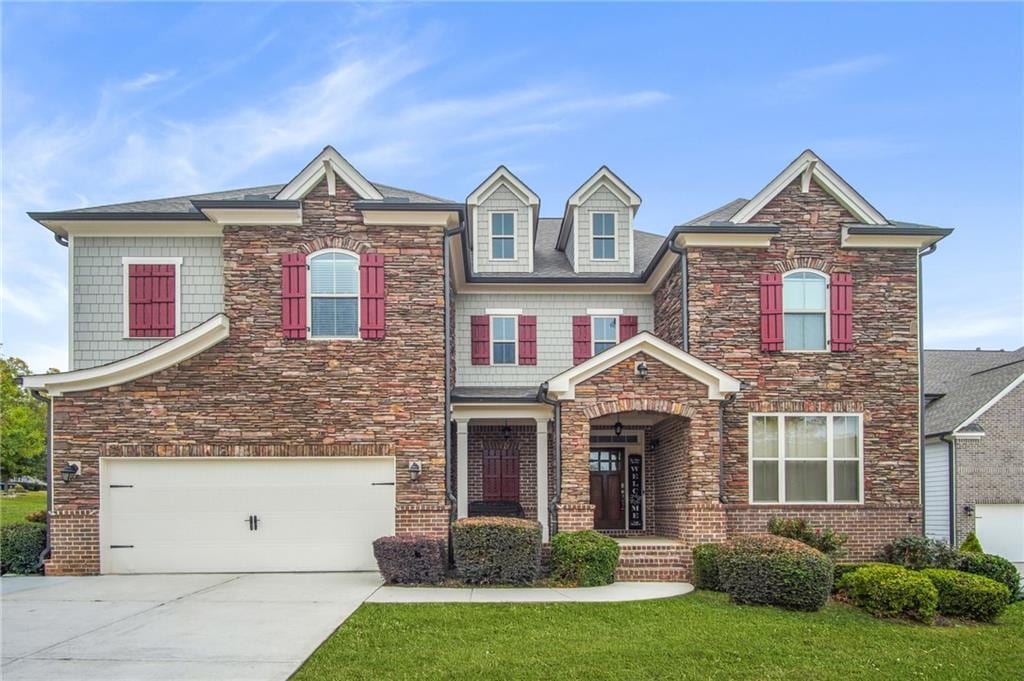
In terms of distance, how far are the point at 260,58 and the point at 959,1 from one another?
12.3 metres

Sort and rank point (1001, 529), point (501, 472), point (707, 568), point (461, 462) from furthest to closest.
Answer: point (1001, 529) < point (501, 472) < point (461, 462) < point (707, 568)

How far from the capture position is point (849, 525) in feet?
49.9

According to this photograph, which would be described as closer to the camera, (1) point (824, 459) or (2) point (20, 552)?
(2) point (20, 552)

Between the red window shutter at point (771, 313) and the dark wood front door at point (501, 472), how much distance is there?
20.4 ft

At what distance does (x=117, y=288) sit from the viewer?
15273mm

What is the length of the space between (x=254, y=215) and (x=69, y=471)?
18.0 ft

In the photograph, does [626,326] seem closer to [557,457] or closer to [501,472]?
[501,472]

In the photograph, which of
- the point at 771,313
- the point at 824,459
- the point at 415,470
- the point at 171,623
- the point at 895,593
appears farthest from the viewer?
the point at 771,313

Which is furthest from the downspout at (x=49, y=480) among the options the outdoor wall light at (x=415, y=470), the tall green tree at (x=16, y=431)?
the tall green tree at (x=16, y=431)

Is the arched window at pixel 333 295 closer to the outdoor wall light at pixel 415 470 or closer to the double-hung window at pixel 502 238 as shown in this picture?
the outdoor wall light at pixel 415 470

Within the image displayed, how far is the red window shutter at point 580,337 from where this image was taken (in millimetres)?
18250

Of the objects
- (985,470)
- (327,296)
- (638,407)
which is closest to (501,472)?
Answer: (638,407)

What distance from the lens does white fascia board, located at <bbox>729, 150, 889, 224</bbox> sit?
1570 centimetres

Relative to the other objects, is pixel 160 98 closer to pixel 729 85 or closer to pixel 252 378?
pixel 252 378
